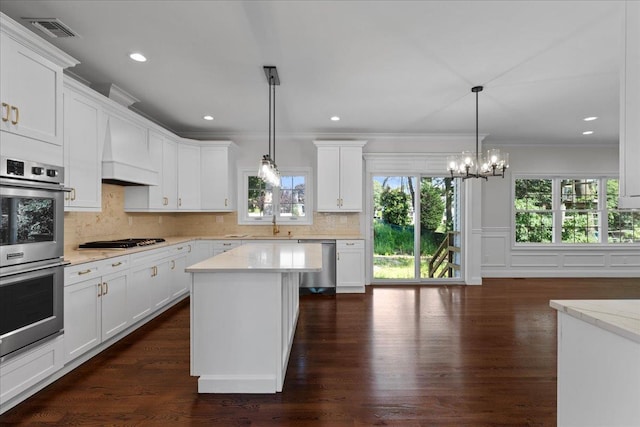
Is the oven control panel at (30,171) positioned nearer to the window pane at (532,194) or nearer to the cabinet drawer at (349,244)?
the cabinet drawer at (349,244)

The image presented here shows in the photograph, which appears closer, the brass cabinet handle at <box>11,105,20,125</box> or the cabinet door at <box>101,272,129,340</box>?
the brass cabinet handle at <box>11,105,20,125</box>

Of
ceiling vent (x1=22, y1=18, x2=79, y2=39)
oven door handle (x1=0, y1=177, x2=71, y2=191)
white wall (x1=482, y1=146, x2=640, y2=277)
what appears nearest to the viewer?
oven door handle (x1=0, y1=177, x2=71, y2=191)

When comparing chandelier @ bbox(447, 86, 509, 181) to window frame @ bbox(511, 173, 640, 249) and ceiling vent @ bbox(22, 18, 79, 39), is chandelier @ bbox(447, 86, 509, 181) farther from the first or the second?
ceiling vent @ bbox(22, 18, 79, 39)

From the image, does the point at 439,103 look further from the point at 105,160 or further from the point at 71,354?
the point at 71,354

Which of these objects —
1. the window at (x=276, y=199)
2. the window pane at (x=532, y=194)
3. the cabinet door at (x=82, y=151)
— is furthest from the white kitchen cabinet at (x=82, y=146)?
the window pane at (x=532, y=194)

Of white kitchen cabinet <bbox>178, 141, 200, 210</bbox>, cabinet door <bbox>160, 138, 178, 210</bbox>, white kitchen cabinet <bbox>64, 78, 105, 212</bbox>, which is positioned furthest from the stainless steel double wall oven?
white kitchen cabinet <bbox>178, 141, 200, 210</bbox>

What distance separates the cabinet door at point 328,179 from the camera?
17.2 feet

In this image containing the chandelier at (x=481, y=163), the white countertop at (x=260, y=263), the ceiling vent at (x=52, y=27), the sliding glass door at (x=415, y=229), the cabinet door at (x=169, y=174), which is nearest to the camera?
the white countertop at (x=260, y=263)

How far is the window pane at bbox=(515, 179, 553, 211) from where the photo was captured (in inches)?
242

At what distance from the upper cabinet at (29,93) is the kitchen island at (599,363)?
3.17 meters

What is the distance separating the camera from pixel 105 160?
3.25m

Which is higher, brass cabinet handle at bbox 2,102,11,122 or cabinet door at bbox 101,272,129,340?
brass cabinet handle at bbox 2,102,11,122

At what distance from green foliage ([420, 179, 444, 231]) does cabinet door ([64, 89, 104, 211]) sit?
15.6 ft

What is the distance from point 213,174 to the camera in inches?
203
